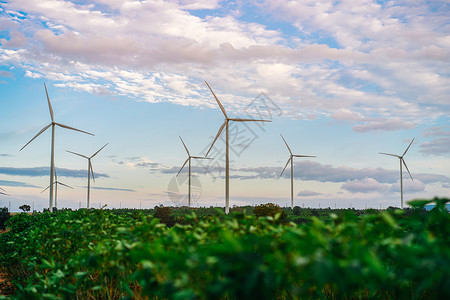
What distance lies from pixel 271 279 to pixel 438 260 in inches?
53.5

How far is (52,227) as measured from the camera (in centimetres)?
920

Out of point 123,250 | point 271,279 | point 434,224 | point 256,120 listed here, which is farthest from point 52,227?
point 256,120

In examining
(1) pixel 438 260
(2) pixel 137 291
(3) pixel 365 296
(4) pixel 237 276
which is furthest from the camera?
(2) pixel 137 291

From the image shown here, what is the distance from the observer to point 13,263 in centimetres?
1547

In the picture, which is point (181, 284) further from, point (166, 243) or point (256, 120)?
point (256, 120)

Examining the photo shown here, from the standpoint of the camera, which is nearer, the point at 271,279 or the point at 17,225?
the point at 271,279

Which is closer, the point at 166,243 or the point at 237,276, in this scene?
the point at 237,276

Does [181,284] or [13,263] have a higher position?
[181,284]

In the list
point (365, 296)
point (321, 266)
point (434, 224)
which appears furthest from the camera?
point (365, 296)

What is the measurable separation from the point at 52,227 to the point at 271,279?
7.70 m

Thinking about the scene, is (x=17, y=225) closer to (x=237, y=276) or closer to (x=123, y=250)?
(x=123, y=250)

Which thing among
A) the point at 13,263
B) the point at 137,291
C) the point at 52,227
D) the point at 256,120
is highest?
the point at 256,120

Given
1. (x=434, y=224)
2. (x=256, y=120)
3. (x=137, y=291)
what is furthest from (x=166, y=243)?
(x=256, y=120)

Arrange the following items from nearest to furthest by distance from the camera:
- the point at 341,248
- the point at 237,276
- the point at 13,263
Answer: the point at 237,276 < the point at 341,248 < the point at 13,263
